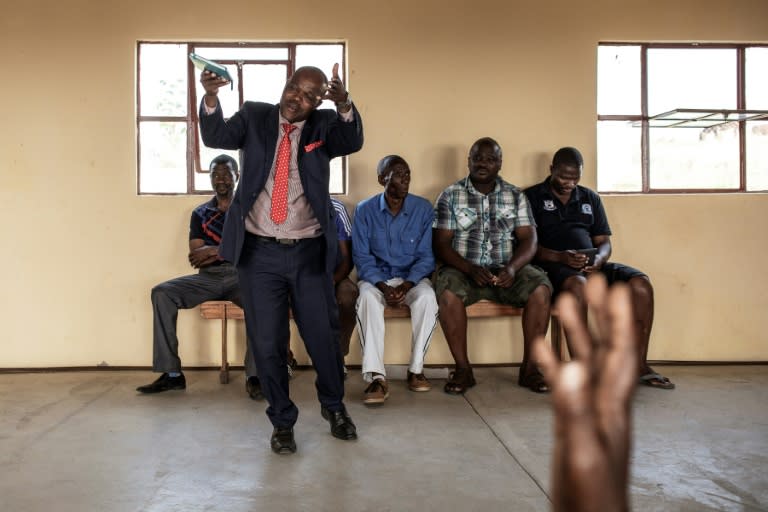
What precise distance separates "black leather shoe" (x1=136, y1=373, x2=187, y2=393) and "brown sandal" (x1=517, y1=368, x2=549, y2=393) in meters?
2.05

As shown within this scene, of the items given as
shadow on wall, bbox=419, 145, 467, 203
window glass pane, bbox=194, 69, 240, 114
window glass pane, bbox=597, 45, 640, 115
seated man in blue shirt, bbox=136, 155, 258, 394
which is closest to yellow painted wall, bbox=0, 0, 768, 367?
shadow on wall, bbox=419, 145, 467, 203

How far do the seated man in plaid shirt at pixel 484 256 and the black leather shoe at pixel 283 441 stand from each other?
4.35 feet

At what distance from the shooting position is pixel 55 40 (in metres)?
4.66

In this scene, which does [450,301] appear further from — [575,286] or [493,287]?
[575,286]

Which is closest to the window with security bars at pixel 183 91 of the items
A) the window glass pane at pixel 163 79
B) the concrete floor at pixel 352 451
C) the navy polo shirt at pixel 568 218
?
the window glass pane at pixel 163 79

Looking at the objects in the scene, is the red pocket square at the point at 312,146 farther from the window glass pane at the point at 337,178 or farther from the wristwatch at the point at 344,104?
the window glass pane at the point at 337,178

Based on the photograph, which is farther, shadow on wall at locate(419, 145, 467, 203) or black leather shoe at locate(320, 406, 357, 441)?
shadow on wall at locate(419, 145, 467, 203)

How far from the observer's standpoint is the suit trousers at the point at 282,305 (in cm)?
291

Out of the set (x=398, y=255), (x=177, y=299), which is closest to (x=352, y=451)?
(x=398, y=255)

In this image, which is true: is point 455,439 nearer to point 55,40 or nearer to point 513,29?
point 513,29

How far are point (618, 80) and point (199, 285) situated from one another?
126 inches

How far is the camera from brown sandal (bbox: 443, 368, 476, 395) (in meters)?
4.02

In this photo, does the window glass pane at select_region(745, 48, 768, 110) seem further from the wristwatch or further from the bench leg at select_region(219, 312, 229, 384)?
the bench leg at select_region(219, 312, 229, 384)

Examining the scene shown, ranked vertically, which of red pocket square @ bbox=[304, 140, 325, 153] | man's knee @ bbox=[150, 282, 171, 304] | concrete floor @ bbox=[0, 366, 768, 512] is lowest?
concrete floor @ bbox=[0, 366, 768, 512]
